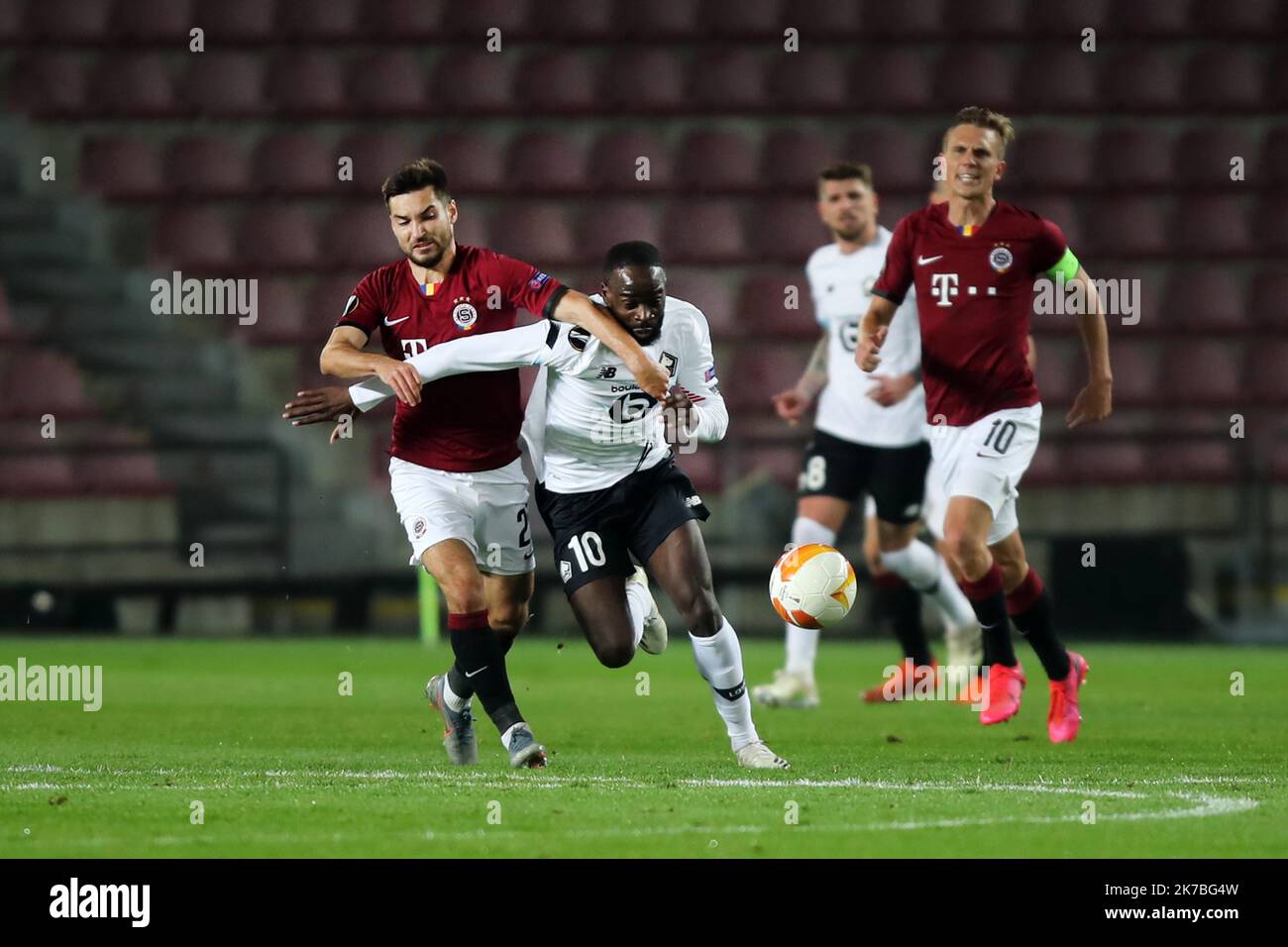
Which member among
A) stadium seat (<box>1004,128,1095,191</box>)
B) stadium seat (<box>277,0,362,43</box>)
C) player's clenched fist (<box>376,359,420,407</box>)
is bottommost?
player's clenched fist (<box>376,359,420,407</box>)

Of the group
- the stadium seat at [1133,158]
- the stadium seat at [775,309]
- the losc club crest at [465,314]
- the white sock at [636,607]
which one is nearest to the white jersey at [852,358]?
the white sock at [636,607]

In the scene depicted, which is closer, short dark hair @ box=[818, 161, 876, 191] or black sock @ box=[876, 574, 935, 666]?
short dark hair @ box=[818, 161, 876, 191]

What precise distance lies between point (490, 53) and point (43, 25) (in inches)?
158

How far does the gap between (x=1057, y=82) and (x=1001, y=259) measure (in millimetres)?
10068

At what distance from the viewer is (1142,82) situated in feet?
56.2

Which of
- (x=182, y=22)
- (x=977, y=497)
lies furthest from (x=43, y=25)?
(x=977, y=497)

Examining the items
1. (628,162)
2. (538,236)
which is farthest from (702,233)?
(538,236)

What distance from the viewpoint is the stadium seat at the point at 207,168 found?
16.8 metres

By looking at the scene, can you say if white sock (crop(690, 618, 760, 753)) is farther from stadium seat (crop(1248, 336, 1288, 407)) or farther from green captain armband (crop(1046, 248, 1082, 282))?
stadium seat (crop(1248, 336, 1288, 407))

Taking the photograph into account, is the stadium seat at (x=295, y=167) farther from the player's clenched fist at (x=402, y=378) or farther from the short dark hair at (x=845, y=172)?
the player's clenched fist at (x=402, y=378)

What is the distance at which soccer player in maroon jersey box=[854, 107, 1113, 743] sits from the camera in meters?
7.61

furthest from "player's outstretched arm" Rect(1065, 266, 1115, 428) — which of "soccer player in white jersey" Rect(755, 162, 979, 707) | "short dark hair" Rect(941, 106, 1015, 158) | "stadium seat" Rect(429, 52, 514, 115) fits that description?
"stadium seat" Rect(429, 52, 514, 115)

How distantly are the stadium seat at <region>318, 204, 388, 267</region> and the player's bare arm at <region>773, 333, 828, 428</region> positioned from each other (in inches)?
288
